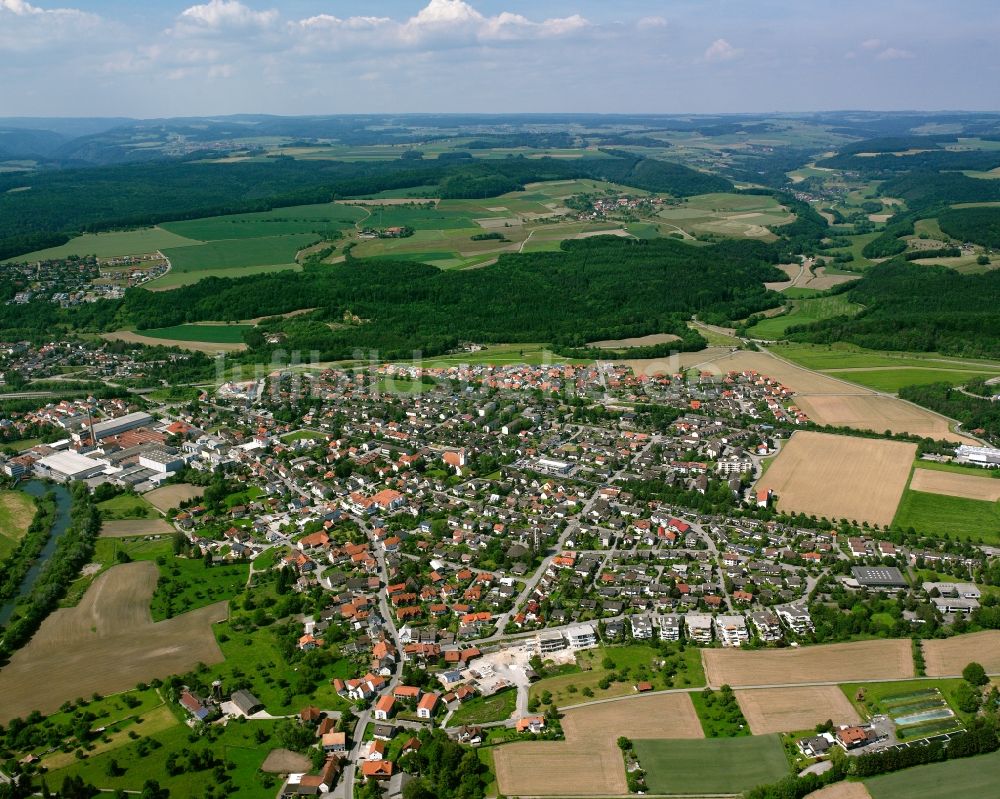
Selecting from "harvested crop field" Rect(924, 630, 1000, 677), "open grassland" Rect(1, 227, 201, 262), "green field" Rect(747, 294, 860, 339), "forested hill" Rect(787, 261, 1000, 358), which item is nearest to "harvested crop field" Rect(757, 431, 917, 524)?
"harvested crop field" Rect(924, 630, 1000, 677)

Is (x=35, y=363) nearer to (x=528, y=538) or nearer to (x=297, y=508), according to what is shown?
(x=297, y=508)

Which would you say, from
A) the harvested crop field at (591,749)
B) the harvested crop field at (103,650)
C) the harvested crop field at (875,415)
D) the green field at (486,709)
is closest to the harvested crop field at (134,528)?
the harvested crop field at (103,650)

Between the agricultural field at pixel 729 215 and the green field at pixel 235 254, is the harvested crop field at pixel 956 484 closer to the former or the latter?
the agricultural field at pixel 729 215

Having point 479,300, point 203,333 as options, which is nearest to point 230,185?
point 203,333

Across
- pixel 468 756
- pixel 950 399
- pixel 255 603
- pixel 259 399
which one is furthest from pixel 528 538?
pixel 950 399

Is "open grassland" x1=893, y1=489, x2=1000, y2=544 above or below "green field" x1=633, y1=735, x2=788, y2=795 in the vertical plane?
above

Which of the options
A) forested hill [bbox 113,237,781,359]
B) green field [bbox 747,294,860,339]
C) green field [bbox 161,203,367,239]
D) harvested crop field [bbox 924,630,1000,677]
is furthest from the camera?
green field [bbox 161,203,367,239]

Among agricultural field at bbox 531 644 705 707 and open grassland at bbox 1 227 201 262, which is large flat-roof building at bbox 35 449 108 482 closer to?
agricultural field at bbox 531 644 705 707

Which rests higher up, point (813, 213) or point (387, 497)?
point (813, 213)
